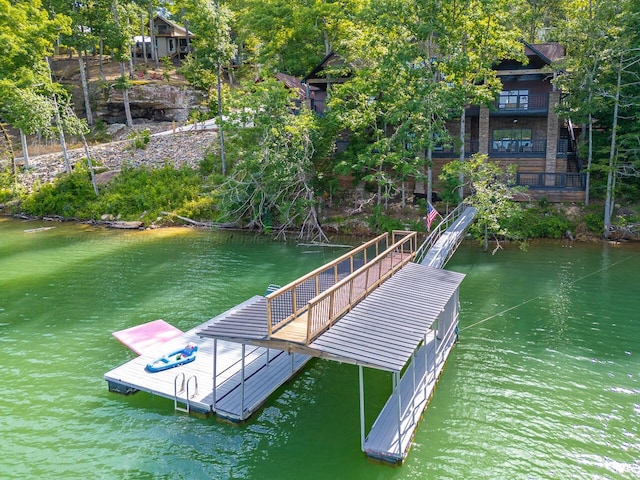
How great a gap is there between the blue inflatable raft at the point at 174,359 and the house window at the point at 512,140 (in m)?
29.1

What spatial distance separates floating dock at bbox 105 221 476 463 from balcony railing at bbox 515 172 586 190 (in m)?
20.5

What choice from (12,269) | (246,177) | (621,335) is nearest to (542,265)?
(621,335)

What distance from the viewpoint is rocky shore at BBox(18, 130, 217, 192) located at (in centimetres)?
4328

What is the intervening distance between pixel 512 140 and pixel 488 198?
38.3ft

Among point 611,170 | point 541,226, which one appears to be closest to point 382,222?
point 541,226

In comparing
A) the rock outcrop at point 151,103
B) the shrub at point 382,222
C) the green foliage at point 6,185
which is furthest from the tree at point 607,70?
the green foliage at point 6,185

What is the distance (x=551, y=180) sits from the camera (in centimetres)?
3372

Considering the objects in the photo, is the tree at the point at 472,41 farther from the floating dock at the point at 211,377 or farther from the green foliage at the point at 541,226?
the floating dock at the point at 211,377

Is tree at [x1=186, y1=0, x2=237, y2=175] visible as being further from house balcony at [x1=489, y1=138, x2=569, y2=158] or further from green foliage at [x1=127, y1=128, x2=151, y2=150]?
house balcony at [x1=489, y1=138, x2=569, y2=158]

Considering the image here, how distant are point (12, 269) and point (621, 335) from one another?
28.5m

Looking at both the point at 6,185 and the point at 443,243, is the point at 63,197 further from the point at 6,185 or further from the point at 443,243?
the point at 443,243

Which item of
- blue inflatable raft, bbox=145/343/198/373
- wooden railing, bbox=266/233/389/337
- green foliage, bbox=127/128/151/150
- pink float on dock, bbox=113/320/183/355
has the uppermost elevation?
green foliage, bbox=127/128/151/150

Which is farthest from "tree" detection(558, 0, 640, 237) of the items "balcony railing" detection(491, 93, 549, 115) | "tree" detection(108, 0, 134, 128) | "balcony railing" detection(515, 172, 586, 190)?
"tree" detection(108, 0, 134, 128)

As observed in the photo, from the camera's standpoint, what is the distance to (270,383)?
13078 mm
